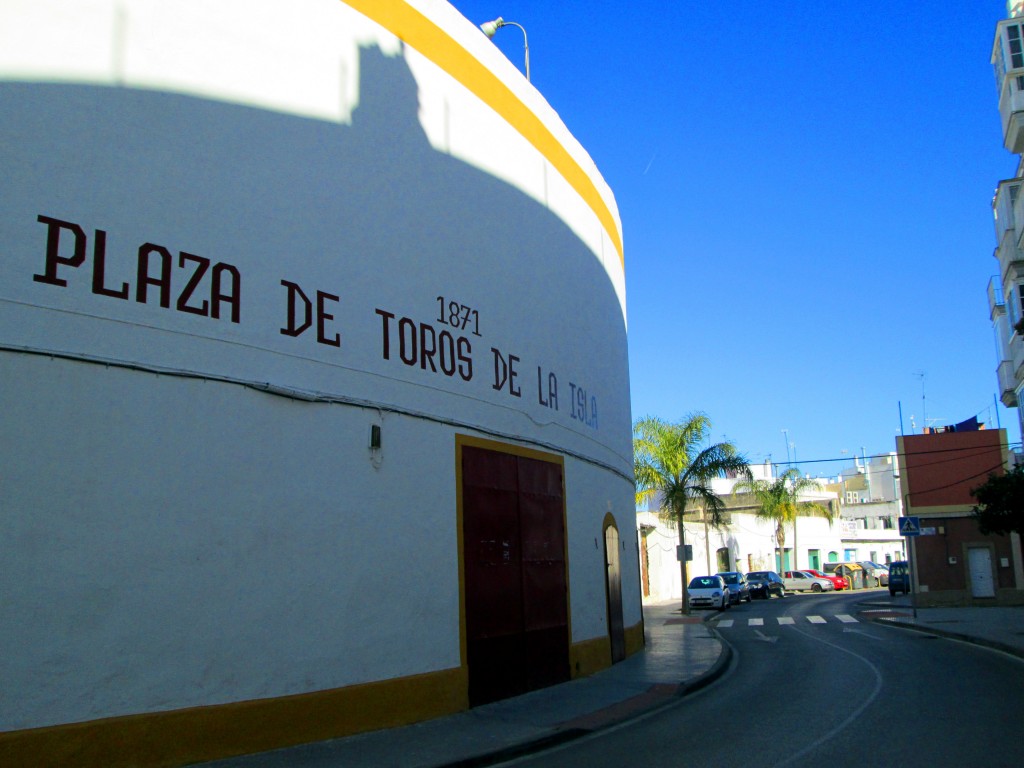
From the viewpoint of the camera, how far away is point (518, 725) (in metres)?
10.9

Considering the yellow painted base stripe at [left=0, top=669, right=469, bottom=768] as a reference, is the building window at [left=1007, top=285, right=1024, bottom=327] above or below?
above

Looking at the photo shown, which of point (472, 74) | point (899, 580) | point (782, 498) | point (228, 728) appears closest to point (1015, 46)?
point (472, 74)

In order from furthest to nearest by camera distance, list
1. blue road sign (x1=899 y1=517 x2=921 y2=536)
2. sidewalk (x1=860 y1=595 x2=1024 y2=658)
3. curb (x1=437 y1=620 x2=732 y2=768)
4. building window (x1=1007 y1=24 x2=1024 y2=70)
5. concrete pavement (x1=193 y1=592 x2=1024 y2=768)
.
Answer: building window (x1=1007 y1=24 x2=1024 y2=70)
blue road sign (x1=899 y1=517 x2=921 y2=536)
sidewalk (x1=860 y1=595 x2=1024 y2=658)
curb (x1=437 y1=620 x2=732 y2=768)
concrete pavement (x1=193 y1=592 x2=1024 y2=768)

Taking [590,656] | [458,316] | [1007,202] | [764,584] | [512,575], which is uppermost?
[1007,202]

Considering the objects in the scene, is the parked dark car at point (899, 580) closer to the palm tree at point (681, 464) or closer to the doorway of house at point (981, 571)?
the doorway of house at point (981, 571)

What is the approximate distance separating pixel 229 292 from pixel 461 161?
5328 mm

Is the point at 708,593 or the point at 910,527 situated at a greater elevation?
the point at 910,527

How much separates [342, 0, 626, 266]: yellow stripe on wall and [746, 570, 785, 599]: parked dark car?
107 feet

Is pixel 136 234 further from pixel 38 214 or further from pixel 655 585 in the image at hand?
pixel 655 585

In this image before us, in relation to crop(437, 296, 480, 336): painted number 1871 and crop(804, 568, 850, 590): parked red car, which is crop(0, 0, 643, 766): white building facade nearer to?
crop(437, 296, 480, 336): painted number 1871

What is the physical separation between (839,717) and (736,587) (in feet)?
104

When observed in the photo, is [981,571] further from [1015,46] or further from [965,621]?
[1015,46]

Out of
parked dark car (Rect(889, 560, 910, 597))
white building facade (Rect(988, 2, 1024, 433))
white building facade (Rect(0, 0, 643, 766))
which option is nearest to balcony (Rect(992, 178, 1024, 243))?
white building facade (Rect(988, 2, 1024, 433))

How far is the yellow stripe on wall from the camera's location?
12.2 m
